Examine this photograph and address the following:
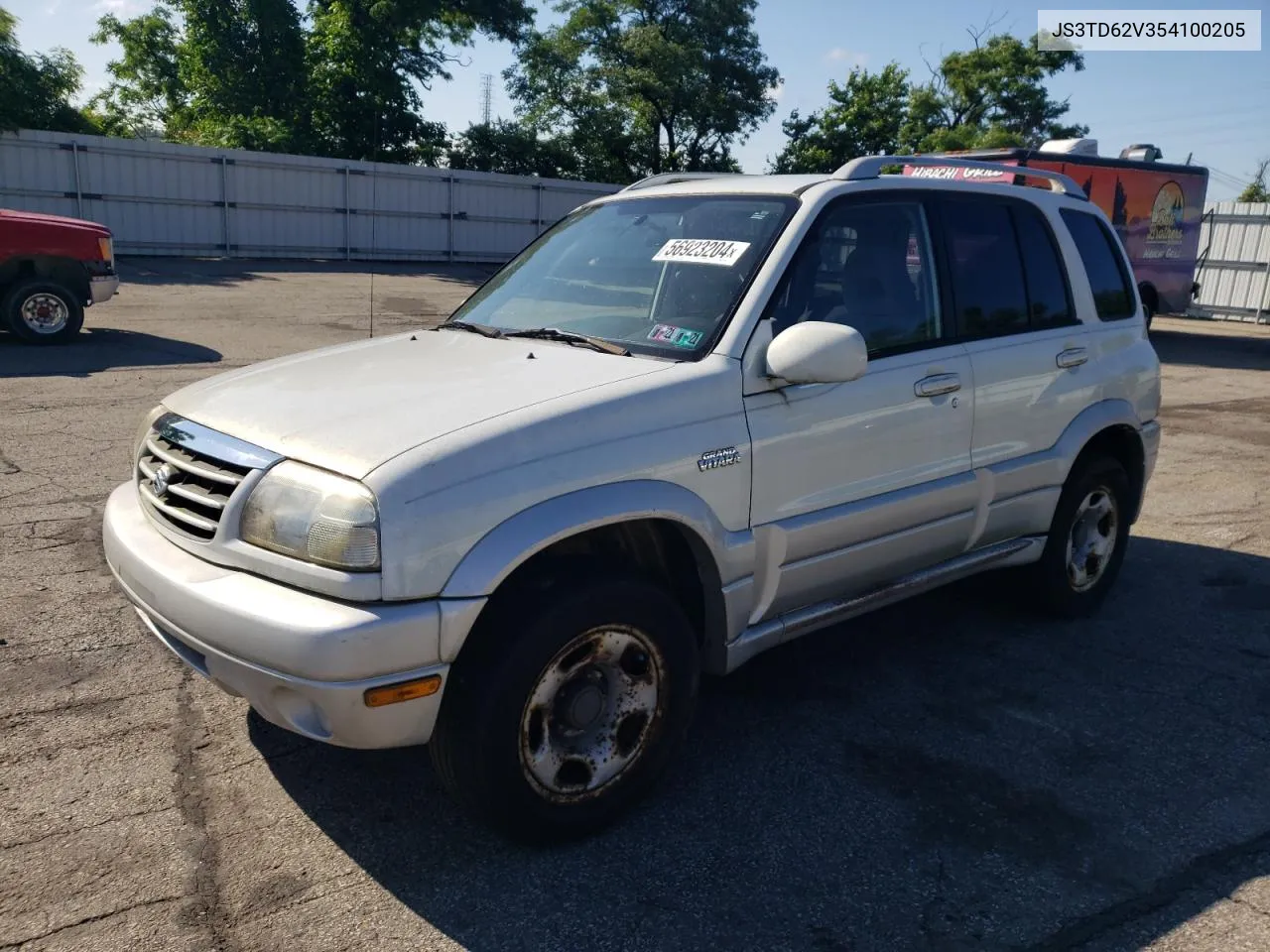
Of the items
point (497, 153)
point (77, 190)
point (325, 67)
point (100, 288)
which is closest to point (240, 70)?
point (325, 67)

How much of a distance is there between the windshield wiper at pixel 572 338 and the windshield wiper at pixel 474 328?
6cm

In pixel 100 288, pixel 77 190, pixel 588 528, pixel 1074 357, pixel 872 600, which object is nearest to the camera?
pixel 588 528

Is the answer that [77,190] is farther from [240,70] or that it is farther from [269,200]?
[240,70]

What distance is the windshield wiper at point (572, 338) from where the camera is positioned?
3.55 m

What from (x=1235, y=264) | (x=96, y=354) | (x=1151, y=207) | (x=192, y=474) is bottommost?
(x=96, y=354)

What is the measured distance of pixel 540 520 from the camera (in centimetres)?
288

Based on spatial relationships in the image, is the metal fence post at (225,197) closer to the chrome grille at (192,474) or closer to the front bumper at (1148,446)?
the chrome grille at (192,474)

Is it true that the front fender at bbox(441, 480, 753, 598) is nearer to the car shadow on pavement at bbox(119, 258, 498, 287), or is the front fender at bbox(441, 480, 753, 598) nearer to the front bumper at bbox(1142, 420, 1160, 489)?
the front bumper at bbox(1142, 420, 1160, 489)

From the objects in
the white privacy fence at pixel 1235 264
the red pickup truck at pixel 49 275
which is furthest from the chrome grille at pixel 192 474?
the white privacy fence at pixel 1235 264

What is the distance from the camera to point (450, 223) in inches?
1019

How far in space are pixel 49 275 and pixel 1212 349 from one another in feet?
57.3

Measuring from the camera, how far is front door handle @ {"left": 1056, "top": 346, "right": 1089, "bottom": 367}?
15.3 ft

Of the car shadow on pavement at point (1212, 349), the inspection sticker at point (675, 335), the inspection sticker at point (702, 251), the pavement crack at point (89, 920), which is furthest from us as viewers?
the car shadow on pavement at point (1212, 349)

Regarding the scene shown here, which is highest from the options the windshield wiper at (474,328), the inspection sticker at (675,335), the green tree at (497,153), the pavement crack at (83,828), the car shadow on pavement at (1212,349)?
the green tree at (497,153)
